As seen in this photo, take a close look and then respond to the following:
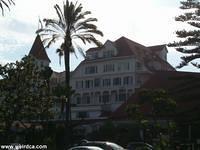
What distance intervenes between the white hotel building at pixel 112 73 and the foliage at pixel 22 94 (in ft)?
178

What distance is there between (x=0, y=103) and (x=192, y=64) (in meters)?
9.79

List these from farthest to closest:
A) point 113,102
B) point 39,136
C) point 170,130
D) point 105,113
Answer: point 113,102
point 105,113
point 39,136
point 170,130

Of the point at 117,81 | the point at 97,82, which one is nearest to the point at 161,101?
the point at 117,81

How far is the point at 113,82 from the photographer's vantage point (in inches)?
3556

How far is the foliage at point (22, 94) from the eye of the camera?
26969 millimetres

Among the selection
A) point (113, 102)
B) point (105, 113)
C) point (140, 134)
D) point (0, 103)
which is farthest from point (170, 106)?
point (113, 102)

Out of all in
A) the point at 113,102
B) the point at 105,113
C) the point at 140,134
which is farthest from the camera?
the point at 113,102

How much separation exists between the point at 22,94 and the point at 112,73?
6312cm

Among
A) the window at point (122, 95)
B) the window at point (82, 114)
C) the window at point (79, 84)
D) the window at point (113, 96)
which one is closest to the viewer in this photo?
the window at point (82, 114)

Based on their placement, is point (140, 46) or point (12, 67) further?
point (140, 46)

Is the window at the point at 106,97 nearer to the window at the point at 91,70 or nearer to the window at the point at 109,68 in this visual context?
the window at the point at 109,68

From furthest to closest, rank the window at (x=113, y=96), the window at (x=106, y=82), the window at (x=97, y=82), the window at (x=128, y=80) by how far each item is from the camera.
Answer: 1. the window at (x=97, y=82)
2. the window at (x=106, y=82)
3. the window at (x=113, y=96)
4. the window at (x=128, y=80)

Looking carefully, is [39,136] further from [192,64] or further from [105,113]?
[105,113]

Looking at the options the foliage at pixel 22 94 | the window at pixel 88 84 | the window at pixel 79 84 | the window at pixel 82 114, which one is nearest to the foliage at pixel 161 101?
the foliage at pixel 22 94
